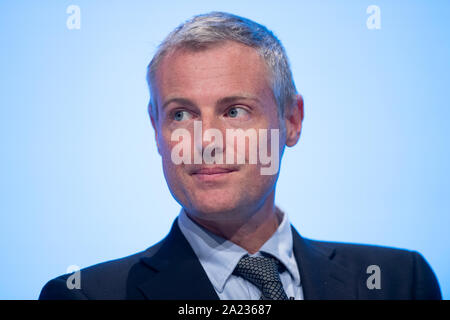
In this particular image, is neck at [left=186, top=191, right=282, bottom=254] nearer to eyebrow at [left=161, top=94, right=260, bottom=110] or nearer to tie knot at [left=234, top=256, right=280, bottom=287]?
tie knot at [left=234, top=256, right=280, bottom=287]

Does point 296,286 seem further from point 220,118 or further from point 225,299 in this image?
point 220,118

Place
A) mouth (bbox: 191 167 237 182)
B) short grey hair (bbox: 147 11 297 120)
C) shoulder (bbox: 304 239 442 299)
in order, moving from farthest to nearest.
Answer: shoulder (bbox: 304 239 442 299) → short grey hair (bbox: 147 11 297 120) → mouth (bbox: 191 167 237 182)

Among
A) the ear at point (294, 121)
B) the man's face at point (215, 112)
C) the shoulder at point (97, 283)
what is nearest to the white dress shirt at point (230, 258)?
the man's face at point (215, 112)

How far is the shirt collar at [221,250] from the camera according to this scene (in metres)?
1.88

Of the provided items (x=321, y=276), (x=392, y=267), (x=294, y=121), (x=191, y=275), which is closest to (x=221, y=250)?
(x=191, y=275)

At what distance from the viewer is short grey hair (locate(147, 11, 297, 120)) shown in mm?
1875

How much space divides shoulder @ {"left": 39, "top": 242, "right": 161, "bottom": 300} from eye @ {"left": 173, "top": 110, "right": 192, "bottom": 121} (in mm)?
582

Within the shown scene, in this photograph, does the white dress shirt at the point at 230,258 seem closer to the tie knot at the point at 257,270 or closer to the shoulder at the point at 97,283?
the tie knot at the point at 257,270

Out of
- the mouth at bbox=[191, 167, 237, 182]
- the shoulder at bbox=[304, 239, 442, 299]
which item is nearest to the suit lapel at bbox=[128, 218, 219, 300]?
the mouth at bbox=[191, 167, 237, 182]

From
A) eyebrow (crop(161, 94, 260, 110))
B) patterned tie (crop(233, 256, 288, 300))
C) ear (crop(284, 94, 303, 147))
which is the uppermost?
eyebrow (crop(161, 94, 260, 110))

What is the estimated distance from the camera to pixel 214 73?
1810 millimetres

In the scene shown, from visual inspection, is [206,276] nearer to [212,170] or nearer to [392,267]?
[212,170]

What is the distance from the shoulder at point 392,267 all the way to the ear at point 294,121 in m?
0.47
